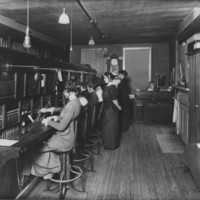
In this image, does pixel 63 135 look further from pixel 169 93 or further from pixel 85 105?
pixel 169 93

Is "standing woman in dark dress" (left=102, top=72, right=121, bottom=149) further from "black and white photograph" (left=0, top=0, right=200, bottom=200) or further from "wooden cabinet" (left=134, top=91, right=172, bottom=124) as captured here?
"wooden cabinet" (left=134, top=91, right=172, bottom=124)

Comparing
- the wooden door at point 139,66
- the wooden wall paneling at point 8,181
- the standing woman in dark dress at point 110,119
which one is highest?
the wooden door at point 139,66

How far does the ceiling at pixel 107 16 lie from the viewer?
4.22 m

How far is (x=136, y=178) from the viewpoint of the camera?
3447 millimetres

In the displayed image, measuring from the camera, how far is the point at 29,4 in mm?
4273

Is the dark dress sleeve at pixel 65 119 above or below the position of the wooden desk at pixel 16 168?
above

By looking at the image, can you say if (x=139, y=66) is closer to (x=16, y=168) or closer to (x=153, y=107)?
(x=153, y=107)

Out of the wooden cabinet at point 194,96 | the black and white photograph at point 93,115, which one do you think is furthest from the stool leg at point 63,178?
the wooden cabinet at point 194,96

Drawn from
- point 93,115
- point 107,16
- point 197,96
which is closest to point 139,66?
point 107,16

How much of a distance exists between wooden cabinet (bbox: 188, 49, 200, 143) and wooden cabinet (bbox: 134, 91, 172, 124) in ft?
8.65

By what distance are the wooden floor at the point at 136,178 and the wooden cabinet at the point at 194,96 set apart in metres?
0.57

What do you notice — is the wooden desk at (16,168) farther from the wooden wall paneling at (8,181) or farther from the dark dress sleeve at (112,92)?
the dark dress sleeve at (112,92)

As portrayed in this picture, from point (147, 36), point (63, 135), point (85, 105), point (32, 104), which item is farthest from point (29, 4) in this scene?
point (147, 36)

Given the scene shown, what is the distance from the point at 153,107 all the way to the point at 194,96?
9.37 ft
